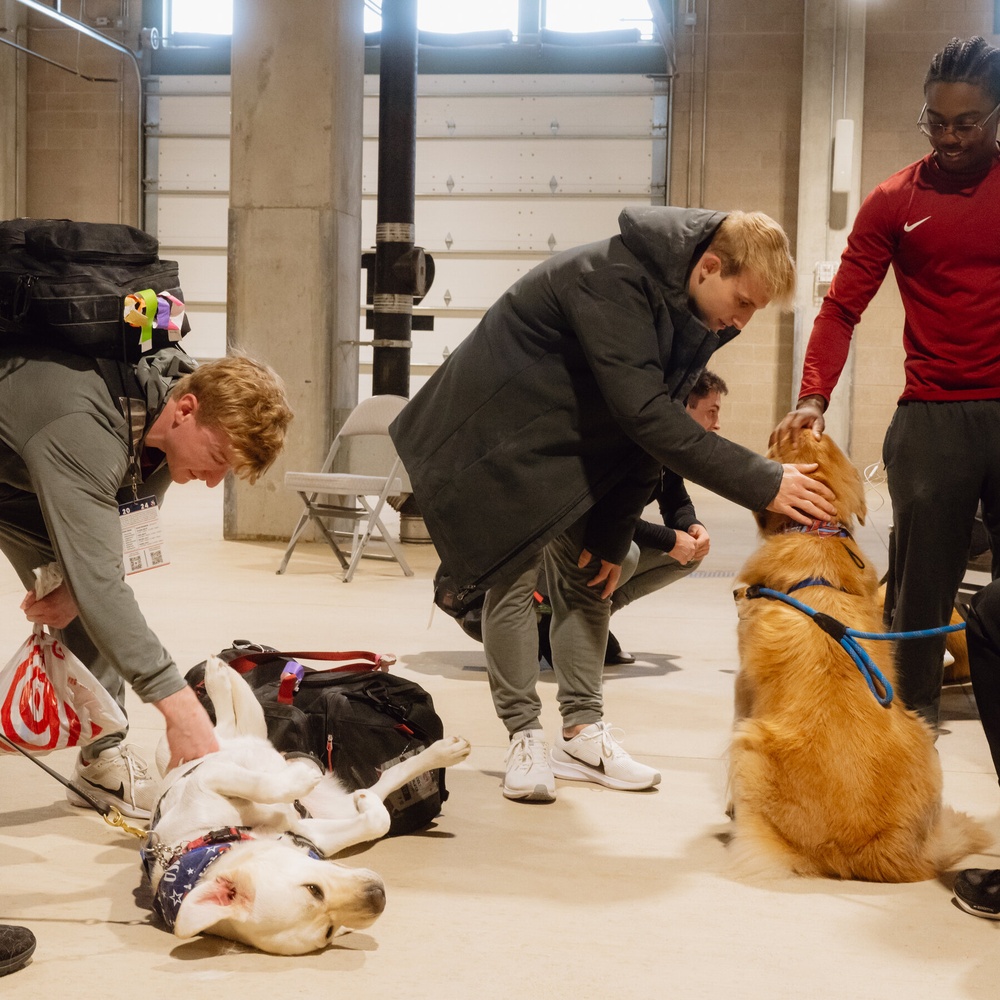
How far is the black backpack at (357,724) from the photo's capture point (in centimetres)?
258

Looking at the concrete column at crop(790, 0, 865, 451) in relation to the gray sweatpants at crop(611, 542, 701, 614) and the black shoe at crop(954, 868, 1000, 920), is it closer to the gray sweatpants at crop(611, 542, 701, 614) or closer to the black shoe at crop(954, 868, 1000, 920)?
the gray sweatpants at crop(611, 542, 701, 614)

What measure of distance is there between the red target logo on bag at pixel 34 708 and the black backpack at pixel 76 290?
0.71m

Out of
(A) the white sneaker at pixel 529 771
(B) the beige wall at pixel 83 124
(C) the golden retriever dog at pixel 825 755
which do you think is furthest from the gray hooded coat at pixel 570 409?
(B) the beige wall at pixel 83 124

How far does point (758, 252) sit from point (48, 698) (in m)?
1.73

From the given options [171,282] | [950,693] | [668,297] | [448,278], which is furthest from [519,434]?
[448,278]

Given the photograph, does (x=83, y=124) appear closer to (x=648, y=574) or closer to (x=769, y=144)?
(x=769, y=144)

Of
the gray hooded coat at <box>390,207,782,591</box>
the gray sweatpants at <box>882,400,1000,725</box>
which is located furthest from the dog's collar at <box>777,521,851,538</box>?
the gray sweatpants at <box>882,400,1000,725</box>

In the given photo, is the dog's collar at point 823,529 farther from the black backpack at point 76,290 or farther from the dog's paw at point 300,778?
the black backpack at point 76,290

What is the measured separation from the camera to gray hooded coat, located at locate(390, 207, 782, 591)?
2.36 metres

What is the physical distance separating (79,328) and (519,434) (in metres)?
0.94

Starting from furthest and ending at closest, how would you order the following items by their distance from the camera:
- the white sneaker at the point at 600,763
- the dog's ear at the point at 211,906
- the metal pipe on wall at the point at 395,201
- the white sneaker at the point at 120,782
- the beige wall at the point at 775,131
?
the beige wall at the point at 775,131 < the metal pipe on wall at the point at 395,201 < the white sneaker at the point at 600,763 < the white sneaker at the point at 120,782 < the dog's ear at the point at 211,906

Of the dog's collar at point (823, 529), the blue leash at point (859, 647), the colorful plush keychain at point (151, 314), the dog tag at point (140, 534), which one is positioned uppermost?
the colorful plush keychain at point (151, 314)

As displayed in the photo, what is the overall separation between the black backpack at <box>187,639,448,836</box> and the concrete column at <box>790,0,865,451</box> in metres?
9.15

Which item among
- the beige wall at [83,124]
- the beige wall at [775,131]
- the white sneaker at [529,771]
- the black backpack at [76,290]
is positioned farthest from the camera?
the beige wall at [83,124]
